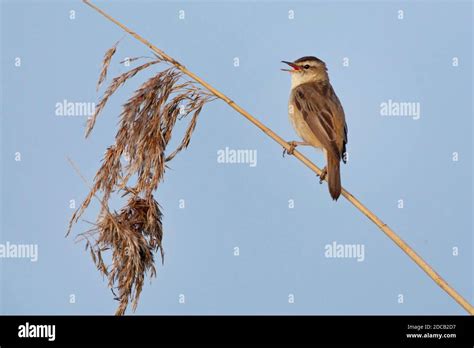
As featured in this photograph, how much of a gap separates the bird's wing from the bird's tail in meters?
0.11

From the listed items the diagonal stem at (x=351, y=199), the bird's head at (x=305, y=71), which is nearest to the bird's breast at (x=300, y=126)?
the bird's head at (x=305, y=71)

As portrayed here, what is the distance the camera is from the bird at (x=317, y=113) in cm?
538

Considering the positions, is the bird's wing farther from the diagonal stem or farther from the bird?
the diagonal stem

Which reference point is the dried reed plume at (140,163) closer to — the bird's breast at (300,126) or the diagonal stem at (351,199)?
the diagonal stem at (351,199)

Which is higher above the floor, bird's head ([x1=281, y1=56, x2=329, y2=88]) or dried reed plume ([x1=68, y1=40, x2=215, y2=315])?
bird's head ([x1=281, y1=56, x2=329, y2=88])

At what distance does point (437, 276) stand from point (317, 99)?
3.03 metres

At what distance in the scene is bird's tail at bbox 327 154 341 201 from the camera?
15.1 feet

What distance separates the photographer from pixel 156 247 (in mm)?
3723

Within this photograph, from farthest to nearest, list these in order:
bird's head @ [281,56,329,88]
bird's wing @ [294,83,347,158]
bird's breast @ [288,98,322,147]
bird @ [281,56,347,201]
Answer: bird's head @ [281,56,329,88] → bird's breast @ [288,98,322,147] → bird's wing @ [294,83,347,158] → bird @ [281,56,347,201]

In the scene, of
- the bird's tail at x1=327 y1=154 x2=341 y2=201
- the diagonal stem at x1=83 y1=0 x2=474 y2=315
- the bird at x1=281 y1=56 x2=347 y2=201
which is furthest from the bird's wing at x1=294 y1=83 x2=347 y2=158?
the diagonal stem at x1=83 y1=0 x2=474 y2=315
